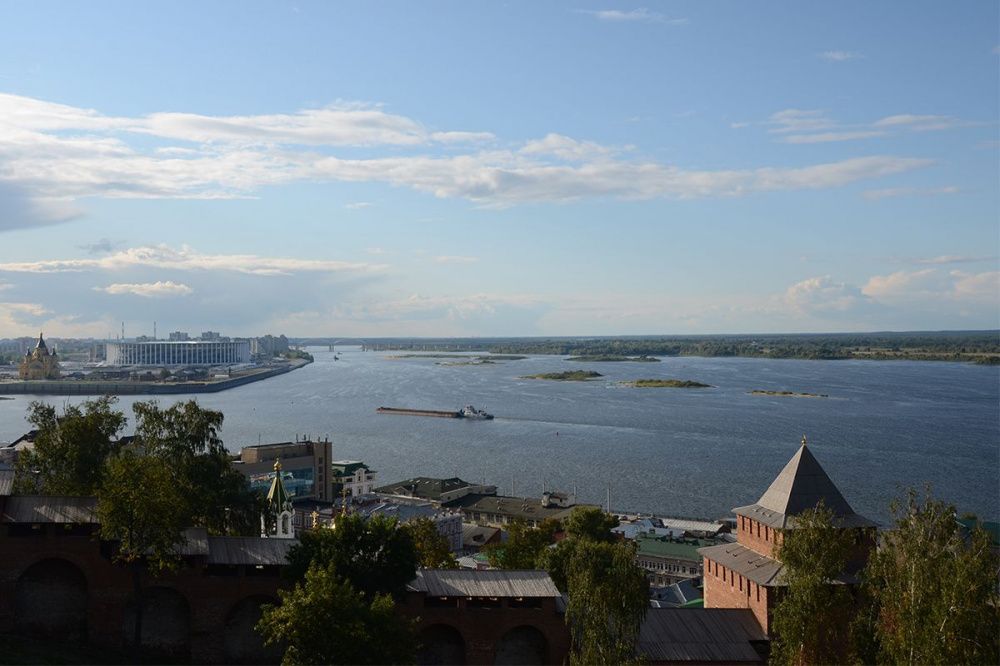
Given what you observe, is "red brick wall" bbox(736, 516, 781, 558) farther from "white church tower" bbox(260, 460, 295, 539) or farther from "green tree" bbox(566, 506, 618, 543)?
"white church tower" bbox(260, 460, 295, 539)

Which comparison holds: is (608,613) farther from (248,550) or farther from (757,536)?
(248,550)

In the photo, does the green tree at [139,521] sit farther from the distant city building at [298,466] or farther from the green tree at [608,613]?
the distant city building at [298,466]

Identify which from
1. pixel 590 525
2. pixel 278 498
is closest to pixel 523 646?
pixel 278 498

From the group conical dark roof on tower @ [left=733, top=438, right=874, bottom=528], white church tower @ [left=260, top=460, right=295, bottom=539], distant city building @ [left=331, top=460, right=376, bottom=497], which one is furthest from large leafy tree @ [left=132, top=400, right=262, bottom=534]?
distant city building @ [left=331, top=460, right=376, bottom=497]

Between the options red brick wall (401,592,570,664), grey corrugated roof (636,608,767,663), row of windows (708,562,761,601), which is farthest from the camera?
row of windows (708,562,761,601)

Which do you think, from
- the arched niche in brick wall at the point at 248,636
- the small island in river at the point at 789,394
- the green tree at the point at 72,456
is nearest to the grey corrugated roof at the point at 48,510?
the arched niche in brick wall at the point at 248,636

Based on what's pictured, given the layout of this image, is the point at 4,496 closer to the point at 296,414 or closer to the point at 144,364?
the point at 296,414

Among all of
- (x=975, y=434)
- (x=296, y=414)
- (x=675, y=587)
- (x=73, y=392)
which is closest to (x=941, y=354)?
(x=975, y=434)
